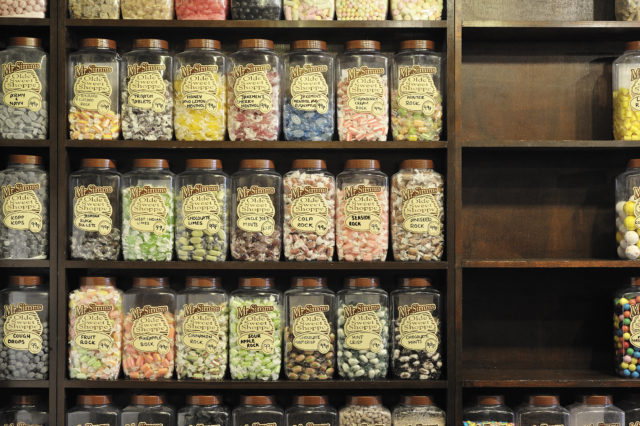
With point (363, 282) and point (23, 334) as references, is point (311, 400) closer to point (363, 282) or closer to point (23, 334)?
point (363, 282)

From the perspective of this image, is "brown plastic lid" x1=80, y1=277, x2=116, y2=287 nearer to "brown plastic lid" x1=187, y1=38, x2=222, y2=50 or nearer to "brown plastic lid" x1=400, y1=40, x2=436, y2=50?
"brown plastic lid" x1=187, y1=38, x2=222, y2=50

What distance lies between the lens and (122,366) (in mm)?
2145

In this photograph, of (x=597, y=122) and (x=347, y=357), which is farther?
(x=597, y=122)

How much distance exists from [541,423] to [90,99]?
172 centimetres

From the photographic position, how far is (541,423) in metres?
2.11

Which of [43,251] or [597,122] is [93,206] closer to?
[43,251]

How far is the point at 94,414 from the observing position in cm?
211

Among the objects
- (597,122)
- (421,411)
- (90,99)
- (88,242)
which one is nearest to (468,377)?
(421,411)

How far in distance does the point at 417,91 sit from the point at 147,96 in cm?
84

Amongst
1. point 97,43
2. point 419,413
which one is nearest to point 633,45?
point 419,413

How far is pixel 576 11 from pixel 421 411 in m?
Answer: 1.49

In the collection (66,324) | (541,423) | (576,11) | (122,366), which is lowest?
(541,423)

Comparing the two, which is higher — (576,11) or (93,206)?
(576,11)

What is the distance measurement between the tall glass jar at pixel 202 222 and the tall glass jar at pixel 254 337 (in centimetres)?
15
